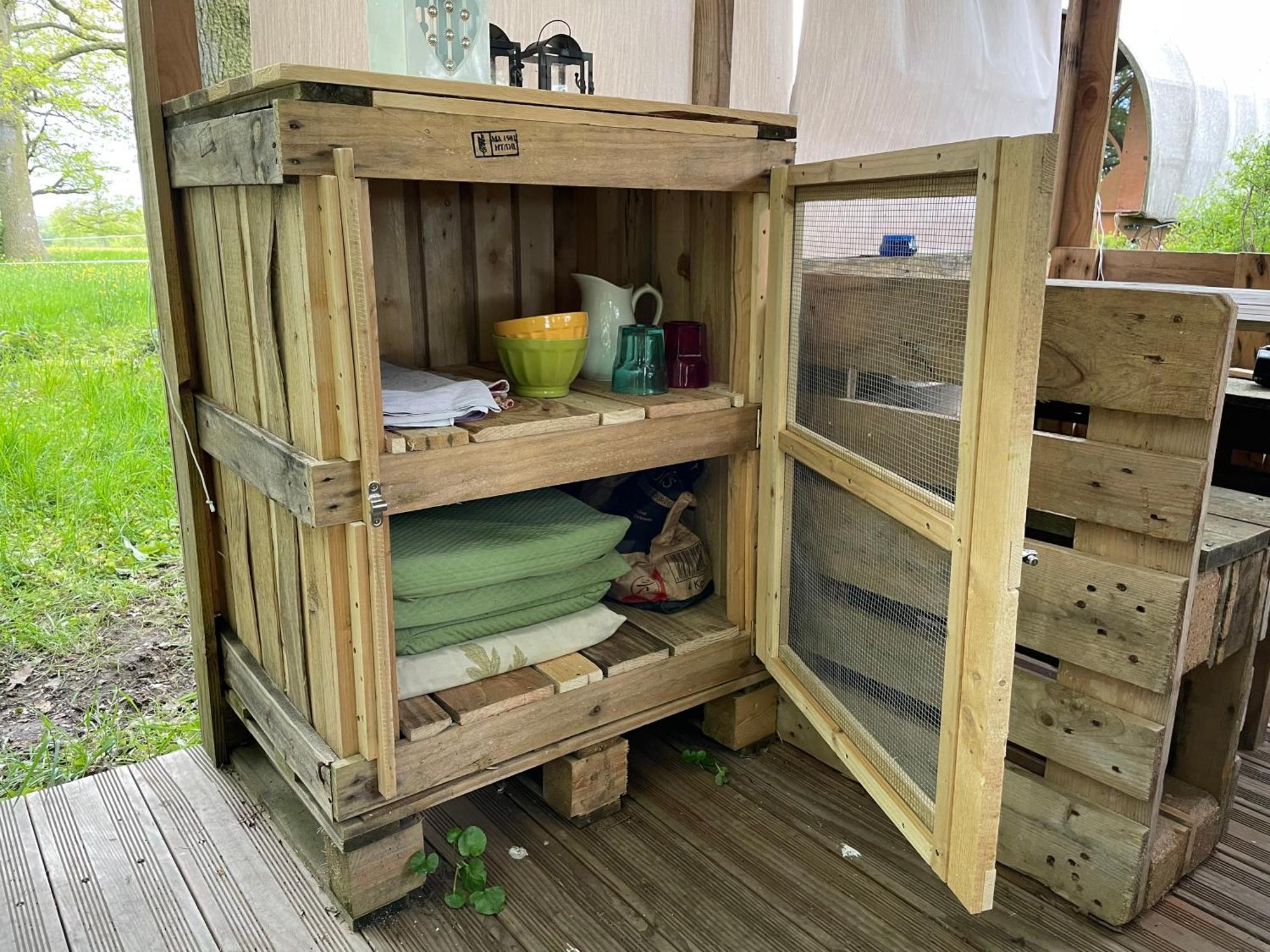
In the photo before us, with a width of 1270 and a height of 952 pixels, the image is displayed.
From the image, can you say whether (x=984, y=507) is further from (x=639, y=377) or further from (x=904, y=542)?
(x=639, y=377)

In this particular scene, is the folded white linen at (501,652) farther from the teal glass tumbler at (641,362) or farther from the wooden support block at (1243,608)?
the wooden support block at (1243,608)

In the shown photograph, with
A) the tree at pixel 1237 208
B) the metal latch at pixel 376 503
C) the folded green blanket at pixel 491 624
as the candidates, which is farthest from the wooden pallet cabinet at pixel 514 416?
the tree at pixel 1237 208

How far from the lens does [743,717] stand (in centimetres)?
210

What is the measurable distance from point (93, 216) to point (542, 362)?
4.34ft

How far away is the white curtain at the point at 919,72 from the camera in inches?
101

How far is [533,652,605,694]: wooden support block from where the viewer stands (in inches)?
70.1

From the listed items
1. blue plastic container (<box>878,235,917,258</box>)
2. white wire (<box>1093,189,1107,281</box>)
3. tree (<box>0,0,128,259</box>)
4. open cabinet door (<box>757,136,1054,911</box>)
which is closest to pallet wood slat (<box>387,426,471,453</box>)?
open cabinet door (<box>757,136,1054,911</box>)

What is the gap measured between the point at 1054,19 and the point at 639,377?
2.13m

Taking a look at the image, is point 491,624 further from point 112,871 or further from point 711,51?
point 711,51

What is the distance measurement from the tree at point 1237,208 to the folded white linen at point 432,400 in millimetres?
3938

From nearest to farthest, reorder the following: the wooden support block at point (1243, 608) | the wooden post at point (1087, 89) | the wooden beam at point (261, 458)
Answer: the wooden beam at point (261, 458) < the wooden support block at point (1243, 608) < the wooden post at point (1087, 89)

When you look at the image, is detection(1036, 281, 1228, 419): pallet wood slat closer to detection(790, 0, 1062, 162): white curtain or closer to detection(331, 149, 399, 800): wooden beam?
detection(331, 149, 399, 800): wooden beam

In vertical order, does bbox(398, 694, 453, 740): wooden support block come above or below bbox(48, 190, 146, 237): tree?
below

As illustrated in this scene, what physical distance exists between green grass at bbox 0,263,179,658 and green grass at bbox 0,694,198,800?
11.0 inches
